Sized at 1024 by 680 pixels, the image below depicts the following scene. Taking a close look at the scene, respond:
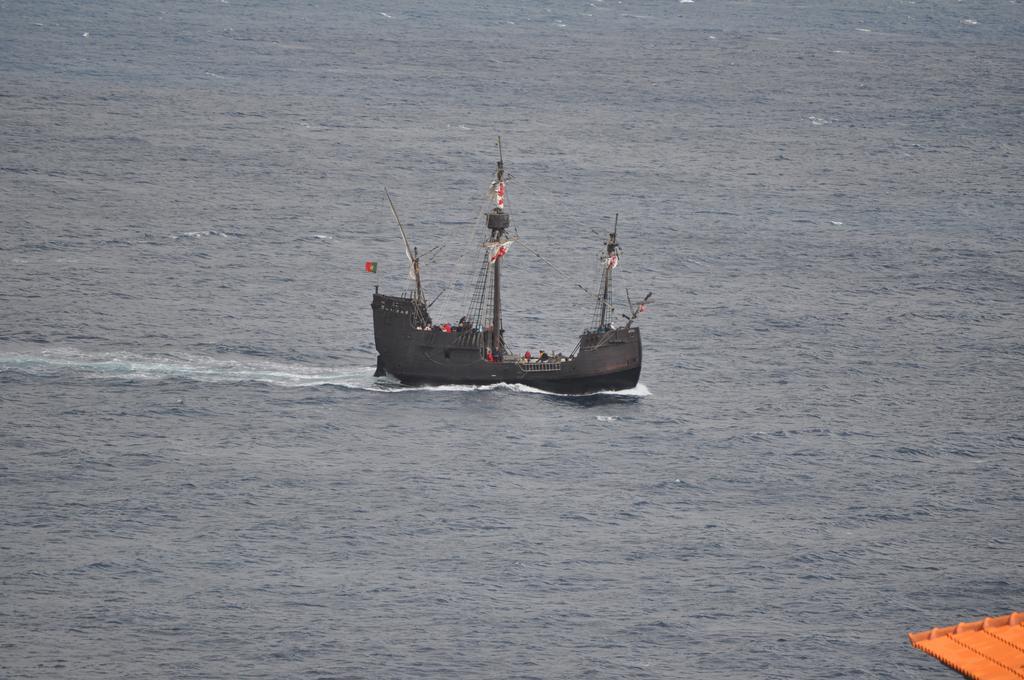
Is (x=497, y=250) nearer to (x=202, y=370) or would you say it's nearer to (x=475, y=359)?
(x=475, y=359)

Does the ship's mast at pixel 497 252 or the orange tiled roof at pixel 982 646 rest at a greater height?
the ship's mast at pixel 497 252

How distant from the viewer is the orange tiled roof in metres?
101

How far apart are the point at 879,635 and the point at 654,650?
15375mm

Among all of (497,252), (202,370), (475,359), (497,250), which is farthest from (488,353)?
(202,370)

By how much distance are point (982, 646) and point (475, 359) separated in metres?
55.5

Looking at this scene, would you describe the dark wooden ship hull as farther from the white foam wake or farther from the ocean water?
the ocean water

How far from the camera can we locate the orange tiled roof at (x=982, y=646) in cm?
10144

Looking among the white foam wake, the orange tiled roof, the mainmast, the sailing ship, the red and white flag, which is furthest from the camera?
the red and white flag

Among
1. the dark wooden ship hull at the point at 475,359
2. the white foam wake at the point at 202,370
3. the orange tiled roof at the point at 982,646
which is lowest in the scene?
the orange tiled roof at the point at 982,646

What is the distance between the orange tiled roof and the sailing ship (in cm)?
4478

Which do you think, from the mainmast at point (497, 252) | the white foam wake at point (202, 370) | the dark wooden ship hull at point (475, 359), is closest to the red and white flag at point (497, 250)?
the mainmast at point (497, 252)

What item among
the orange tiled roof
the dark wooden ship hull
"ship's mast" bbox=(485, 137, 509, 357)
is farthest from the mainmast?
the orange tiled roof

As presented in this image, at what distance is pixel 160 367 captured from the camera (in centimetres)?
14862

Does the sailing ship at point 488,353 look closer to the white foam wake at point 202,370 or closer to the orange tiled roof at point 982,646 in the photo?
the white foam wake at point 202,370
